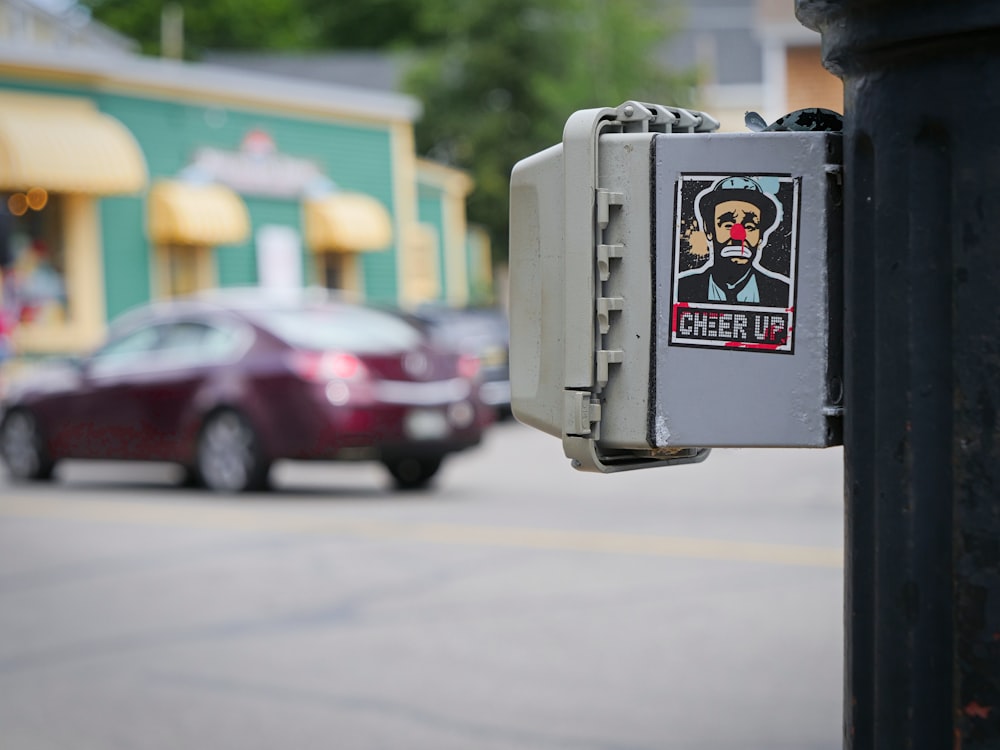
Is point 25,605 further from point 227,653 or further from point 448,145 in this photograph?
point 448,145

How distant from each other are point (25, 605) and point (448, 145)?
33.7m

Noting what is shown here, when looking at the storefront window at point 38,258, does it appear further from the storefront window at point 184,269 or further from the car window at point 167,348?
the car window at point 167,348

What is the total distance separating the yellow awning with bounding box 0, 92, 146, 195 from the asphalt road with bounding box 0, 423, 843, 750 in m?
10.3

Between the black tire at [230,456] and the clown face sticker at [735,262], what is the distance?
9.93m

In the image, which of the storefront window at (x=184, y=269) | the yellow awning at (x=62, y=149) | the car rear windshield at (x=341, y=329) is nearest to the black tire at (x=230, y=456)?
the car rear windshield at (x=341, y=329)

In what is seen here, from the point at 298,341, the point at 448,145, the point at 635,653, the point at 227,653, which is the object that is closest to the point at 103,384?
the point at 298,341

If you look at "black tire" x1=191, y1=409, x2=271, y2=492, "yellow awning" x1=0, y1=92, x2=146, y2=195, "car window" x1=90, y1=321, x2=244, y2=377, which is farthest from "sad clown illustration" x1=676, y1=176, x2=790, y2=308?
"yellow awning" x1=0, y1=92, x2=146, y2=195

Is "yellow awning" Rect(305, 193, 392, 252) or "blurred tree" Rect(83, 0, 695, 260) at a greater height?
"blurred tree" Rect(83, 0, 695, 260)

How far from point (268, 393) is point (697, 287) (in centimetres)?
985

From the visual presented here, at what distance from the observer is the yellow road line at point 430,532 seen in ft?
28.1

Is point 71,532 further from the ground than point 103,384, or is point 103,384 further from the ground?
point 103,384

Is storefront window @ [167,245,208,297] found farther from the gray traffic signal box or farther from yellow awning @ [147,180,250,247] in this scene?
the gray traffic signal box

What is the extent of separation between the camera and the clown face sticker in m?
2.12

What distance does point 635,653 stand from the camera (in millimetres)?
6309
